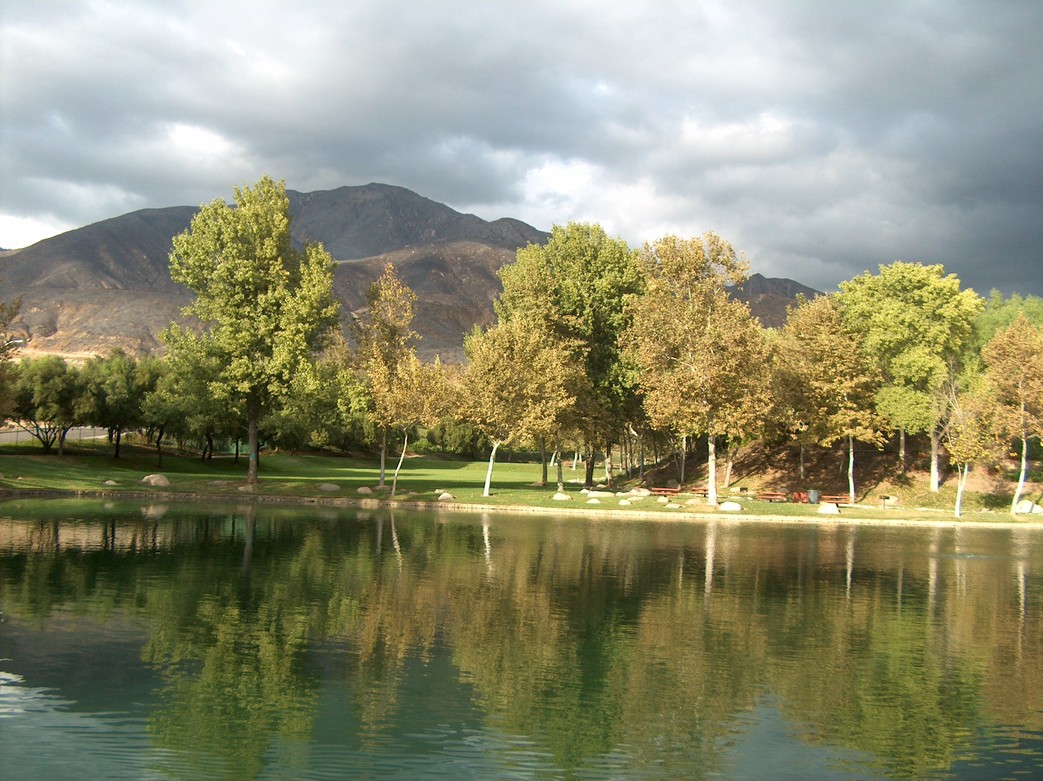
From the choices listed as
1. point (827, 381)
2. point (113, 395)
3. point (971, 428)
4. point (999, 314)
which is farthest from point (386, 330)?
point (999, 314)

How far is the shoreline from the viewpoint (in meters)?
45.4

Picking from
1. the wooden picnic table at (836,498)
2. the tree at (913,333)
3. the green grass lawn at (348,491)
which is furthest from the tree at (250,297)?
the tree at (913,333)

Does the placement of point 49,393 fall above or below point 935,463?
above

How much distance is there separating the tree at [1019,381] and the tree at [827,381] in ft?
26.5

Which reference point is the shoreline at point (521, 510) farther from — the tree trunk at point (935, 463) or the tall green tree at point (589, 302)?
the tall green tree at point (589, 302)

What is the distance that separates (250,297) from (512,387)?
1762cm

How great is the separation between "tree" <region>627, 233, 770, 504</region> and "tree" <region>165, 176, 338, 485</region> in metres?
20.6

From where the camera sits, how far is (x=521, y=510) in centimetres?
4812

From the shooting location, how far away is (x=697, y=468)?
246 feet

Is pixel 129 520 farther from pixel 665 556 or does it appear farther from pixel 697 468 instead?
pixel 697 468

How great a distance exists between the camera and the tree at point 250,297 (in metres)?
51.9

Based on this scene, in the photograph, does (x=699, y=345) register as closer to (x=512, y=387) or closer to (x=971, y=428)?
(x=512, y=387)

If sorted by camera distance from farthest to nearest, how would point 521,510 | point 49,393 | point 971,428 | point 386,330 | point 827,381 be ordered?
point 49,393 < point 386,330 < point 827,381 < point 971,428 < point 521,510

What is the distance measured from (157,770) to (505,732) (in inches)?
175
